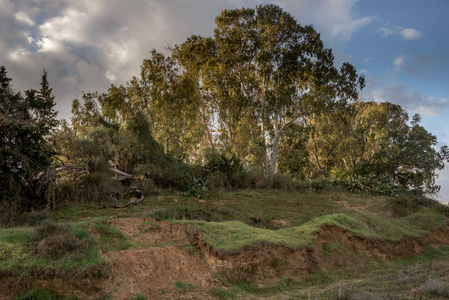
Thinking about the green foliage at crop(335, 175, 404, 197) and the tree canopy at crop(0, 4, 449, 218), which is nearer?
the tree canopy at crop(0, 4, 449, 218)

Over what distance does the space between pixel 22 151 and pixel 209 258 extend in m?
8.35

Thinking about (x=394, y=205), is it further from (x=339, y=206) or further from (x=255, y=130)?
(x=255, y=130)

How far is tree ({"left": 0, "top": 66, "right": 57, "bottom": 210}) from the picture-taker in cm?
1092

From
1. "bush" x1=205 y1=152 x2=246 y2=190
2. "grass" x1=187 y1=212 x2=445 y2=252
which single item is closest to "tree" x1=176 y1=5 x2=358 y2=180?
"bush" x1=205 y1=152 x2=246 y2=190

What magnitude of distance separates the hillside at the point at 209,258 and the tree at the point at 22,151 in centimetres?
138

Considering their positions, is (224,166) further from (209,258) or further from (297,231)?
(209,258)

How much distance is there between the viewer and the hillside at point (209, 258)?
5.53 m

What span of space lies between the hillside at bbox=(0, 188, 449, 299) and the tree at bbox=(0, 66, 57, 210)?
4.54 feet

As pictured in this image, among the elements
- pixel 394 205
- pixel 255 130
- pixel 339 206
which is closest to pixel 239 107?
pixel 255 130

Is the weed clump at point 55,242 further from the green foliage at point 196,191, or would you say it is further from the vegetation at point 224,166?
the green foliage at point 196,191

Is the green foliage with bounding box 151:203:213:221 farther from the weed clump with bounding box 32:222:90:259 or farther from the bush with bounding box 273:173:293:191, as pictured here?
the bush with bounding box 273:173:293:191

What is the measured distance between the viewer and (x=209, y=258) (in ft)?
23.3

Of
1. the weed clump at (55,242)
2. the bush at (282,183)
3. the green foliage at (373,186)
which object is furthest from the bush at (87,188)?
the green foliage at (373,186)

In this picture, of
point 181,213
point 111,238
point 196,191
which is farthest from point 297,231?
point 196,191
